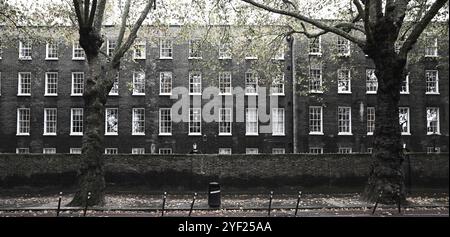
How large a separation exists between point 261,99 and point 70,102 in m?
16.5

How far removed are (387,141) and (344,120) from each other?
67.2ft

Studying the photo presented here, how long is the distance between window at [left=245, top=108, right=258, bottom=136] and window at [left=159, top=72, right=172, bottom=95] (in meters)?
7.00

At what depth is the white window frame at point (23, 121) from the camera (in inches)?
1478

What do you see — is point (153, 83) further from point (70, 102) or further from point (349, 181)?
point (349, 181)

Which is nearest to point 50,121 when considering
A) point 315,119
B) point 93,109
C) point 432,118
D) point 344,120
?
point 93,109

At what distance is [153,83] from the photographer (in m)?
37.8

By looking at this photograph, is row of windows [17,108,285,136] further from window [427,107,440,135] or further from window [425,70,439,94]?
window [425,70,439,94]

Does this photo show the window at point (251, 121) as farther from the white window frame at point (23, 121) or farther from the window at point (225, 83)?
the white window frame at point (23, 121)

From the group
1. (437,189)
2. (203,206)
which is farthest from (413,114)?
(203,206)

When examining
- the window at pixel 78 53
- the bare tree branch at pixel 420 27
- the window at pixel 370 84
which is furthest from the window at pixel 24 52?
the bare tree branch at pixel 420 27

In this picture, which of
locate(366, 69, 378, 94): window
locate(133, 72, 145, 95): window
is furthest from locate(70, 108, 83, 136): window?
locate(366, 69, 378, 94): window

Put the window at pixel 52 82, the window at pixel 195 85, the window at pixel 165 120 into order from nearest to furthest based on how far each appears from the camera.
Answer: the window at pixel 165 120 → the window at pixel 195 85 → the window at pixel 52 82

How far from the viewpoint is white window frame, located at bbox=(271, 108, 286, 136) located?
3719 centimetres

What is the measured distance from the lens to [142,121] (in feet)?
124
